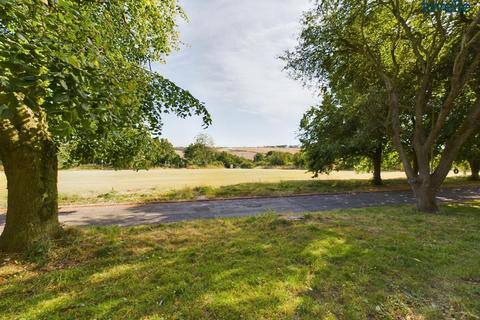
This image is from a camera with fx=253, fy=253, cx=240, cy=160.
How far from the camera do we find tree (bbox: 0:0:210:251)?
203 cm

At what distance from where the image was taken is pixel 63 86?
1901 millimetres

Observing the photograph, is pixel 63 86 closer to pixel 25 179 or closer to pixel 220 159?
pixel 25 179

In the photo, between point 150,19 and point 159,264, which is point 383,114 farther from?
point 159,264

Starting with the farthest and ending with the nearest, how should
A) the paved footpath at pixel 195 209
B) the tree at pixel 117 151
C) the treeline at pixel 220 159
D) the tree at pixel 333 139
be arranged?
1. the treeline at pixel 220 159
2. the tree at pixel 333 139
3. the paved footpath at pixel 195 209
4. the tree at pixel 117 151

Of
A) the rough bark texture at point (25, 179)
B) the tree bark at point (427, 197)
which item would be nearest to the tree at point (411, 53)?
the tree bark at point (427, 197)

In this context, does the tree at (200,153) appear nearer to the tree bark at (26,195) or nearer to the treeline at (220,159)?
the treeline at (220,159)

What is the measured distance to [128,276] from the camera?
3.65m

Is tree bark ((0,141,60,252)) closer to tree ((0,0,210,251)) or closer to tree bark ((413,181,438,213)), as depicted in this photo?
tree ((0,0,210,251))

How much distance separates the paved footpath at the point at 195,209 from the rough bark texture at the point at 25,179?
11.3ft

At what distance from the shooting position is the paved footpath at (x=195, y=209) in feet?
27.9

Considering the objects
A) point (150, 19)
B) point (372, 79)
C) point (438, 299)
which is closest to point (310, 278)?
point (438, 299)

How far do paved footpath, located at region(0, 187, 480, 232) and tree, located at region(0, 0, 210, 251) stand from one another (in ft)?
11.9

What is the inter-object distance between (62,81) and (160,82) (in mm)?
2718

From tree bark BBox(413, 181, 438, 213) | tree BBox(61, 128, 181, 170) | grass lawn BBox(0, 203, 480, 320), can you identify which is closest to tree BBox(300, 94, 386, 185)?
tree bark BBox(413, 181, 438, 213)
